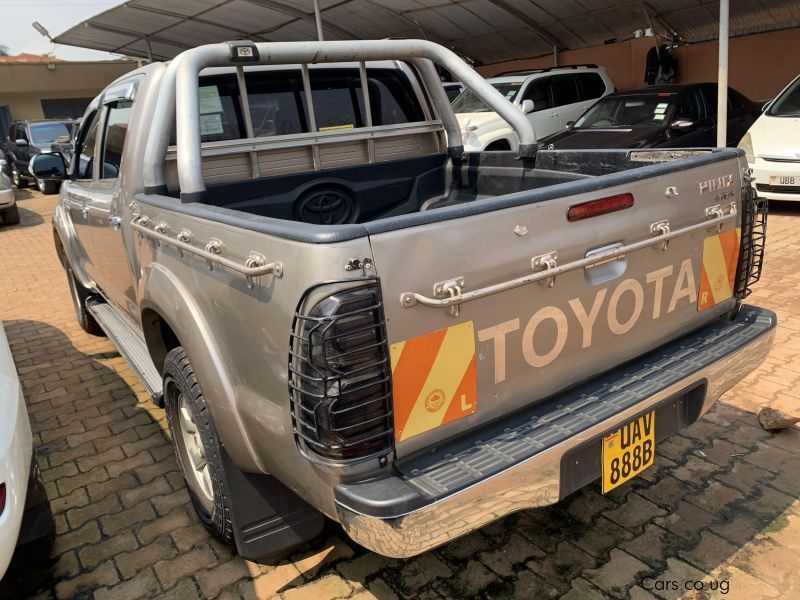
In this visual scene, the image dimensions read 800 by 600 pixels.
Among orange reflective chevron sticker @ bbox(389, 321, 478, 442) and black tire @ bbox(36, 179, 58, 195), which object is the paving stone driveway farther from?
black tire @ bbox(36, 179, 58, 195)

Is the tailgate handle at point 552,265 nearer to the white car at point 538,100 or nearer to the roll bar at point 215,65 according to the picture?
the roll bar at point 215,65

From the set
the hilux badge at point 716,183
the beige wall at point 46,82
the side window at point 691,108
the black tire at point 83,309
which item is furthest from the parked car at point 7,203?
the beige wall at point 46,82

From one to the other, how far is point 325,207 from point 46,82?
30.3 metres

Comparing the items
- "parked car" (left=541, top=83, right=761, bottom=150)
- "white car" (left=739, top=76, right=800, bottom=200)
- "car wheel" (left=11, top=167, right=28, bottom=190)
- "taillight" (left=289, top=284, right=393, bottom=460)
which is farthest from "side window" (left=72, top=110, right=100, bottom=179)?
"car wheel" (left=11, top=167, right=28, bottom=190)

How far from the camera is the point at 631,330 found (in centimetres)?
243

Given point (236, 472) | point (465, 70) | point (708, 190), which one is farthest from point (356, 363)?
point (465, 70)

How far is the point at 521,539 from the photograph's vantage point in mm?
2738

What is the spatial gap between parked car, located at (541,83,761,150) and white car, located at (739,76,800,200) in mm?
941

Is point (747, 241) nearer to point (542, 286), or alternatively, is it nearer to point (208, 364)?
point (542, 286)

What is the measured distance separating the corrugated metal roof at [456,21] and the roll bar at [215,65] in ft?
35.5

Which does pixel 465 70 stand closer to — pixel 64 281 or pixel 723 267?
pixel 723 267

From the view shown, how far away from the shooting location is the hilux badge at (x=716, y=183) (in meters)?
2.56

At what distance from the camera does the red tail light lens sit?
218 centimetres

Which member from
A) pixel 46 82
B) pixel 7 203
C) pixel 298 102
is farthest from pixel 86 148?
pixel 46 82
